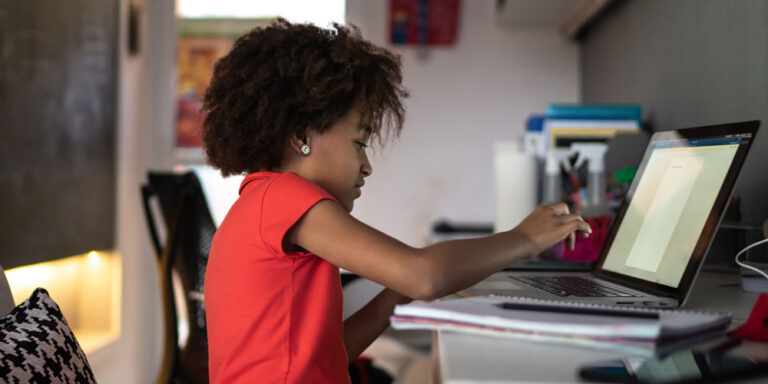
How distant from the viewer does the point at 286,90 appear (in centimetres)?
99

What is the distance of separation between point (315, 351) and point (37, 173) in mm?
1418

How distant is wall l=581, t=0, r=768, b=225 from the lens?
1.16m

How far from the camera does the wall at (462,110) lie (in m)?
2.70

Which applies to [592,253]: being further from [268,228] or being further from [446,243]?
[268,228]

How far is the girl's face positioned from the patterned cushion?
1.29ft

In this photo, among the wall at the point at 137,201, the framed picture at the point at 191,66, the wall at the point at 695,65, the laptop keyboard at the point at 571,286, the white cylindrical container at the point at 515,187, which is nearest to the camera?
the laptop keyboard at the point at 571,286

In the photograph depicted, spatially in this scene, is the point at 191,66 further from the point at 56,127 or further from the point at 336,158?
the point at 336,158

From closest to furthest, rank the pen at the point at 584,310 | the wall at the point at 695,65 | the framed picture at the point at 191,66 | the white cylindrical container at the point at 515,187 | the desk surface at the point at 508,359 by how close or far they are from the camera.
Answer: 1. the desk surface at the point at 508,359
2. the pen at the point at 584,310
3. the wall at the point at 695,65
4. the white cylindrical container at the point at 515,187
5. the framed picture at the point at 191,66

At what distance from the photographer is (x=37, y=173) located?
192cm

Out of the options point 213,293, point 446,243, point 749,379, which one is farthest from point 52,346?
point 749,379

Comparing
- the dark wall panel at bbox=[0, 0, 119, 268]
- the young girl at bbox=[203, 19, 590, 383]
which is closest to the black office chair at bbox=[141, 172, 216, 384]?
the dark wall panel at bbox=[0, 0, 119, 268]

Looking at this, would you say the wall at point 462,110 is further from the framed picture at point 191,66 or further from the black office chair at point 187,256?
the black office chair at point 187,256

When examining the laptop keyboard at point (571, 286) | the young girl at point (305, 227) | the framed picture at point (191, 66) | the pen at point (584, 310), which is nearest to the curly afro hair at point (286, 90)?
the young girl at point (305, 227)

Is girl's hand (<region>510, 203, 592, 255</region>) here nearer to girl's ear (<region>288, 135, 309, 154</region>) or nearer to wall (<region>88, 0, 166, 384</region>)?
girl's ear (<region>288, 135, 309, 154</region>)
